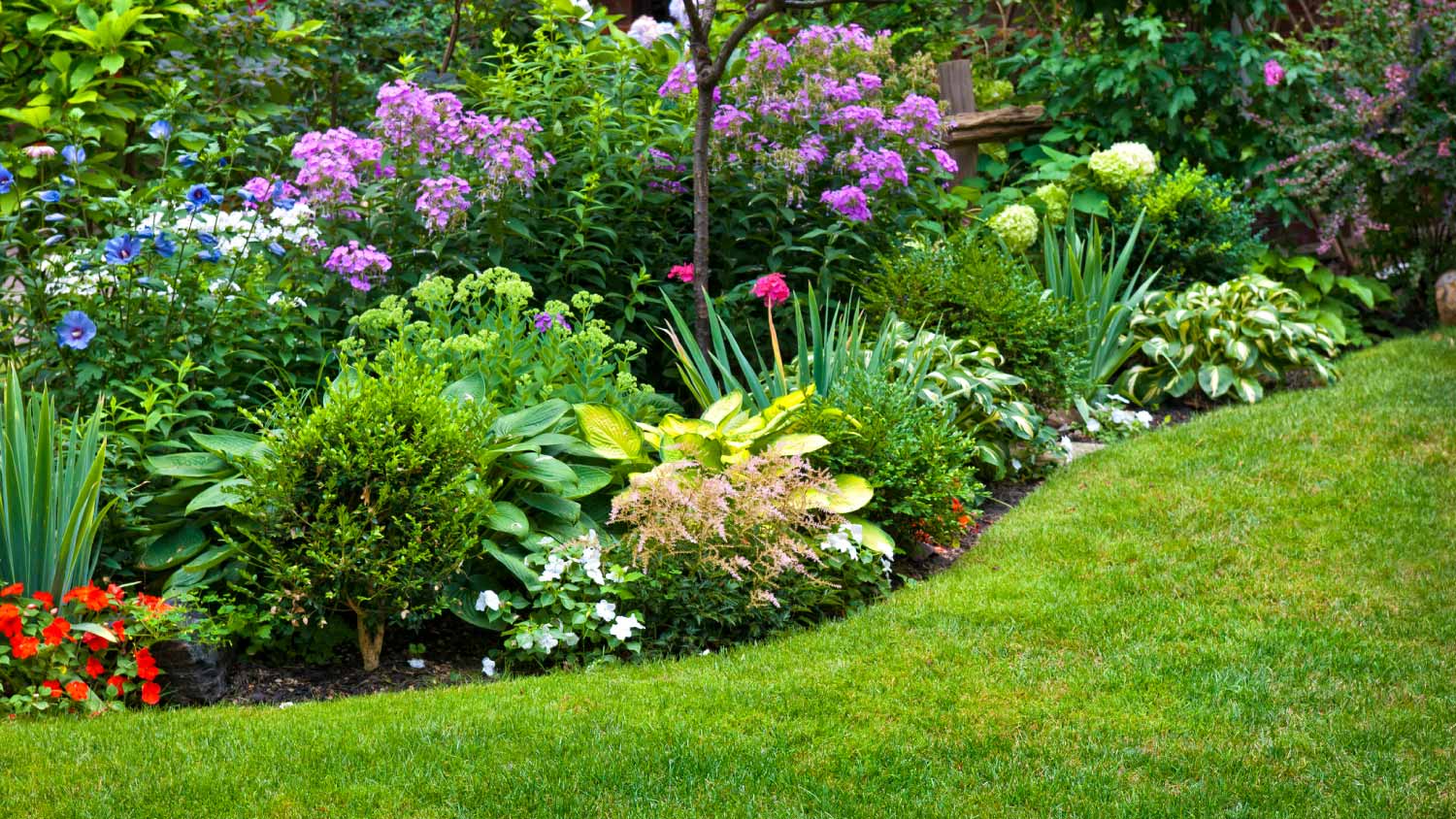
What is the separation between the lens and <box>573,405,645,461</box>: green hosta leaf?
15.2ft

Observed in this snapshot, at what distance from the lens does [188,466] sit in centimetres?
427

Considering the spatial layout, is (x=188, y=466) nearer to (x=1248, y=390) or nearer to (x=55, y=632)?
(x=55, y=632)

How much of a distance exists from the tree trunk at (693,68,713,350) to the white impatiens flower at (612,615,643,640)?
1.73m

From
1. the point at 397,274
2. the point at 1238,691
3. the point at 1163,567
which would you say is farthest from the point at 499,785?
the point at 397,274

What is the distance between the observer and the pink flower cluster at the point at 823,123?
6117 millimetres

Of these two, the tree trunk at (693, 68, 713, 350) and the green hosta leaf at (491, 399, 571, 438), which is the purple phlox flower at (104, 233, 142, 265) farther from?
the tree trunk at (693, 68, 713, 350)

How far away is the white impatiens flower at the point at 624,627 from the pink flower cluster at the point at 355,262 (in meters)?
1.99

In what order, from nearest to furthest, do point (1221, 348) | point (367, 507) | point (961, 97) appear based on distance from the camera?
point (367, 507)
point (1221, 348)
point (961, 97)

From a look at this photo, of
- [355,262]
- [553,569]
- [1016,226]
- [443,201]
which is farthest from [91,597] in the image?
[1016,226]

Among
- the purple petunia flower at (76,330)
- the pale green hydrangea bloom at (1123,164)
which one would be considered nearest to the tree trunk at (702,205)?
the purple petunia flower at (76,330)

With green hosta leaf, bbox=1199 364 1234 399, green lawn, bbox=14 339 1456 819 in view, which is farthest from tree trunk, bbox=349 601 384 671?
green hosta leaf, bbox=1199 364 1234 399

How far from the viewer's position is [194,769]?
3.17 meters

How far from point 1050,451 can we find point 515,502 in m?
2.76

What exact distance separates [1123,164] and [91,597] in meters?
6.32
